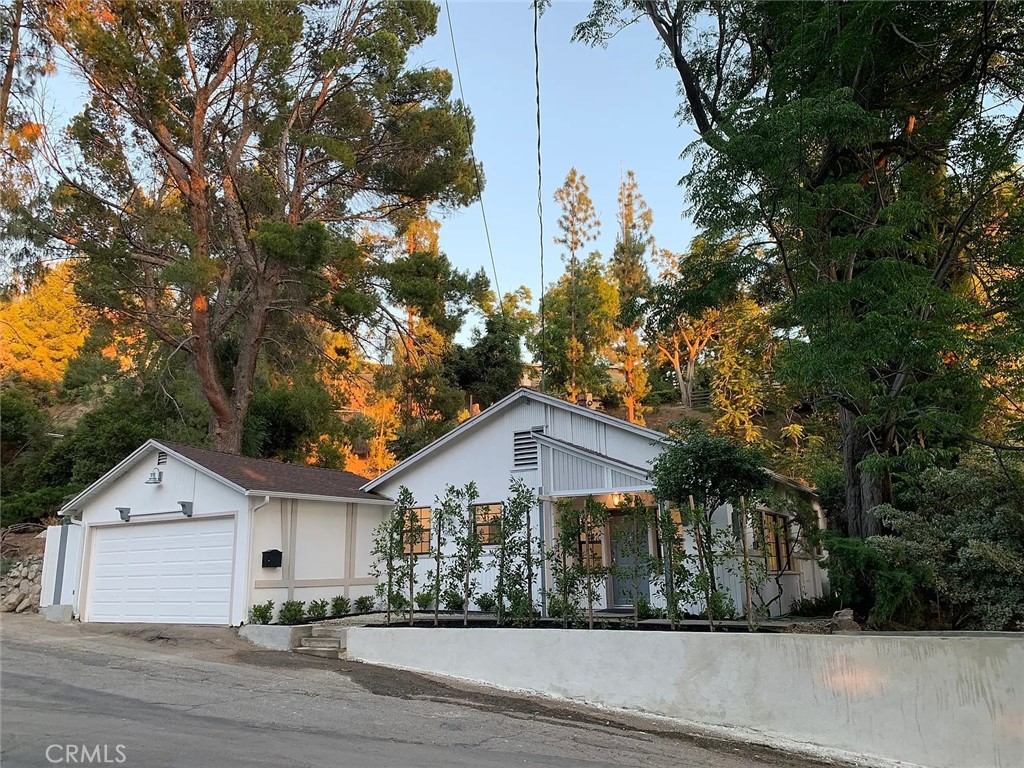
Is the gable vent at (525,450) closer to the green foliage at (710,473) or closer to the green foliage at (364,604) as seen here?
the green foliage at (364,604)

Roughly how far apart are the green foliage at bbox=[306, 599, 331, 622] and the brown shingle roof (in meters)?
2.09

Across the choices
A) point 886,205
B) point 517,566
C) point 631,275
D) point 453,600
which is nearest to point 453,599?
point 453,600

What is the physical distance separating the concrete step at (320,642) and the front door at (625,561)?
455cm

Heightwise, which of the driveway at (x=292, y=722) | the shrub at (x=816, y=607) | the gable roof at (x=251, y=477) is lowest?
the driveway at (x=292, y=722)

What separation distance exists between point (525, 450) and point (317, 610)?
16.4 ft

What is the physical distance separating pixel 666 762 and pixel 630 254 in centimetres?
3008

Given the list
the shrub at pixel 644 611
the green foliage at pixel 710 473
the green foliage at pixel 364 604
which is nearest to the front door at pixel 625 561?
the shrub at pixel 644 611

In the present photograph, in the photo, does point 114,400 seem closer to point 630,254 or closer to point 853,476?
point 853,476

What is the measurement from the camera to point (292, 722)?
22.0ft

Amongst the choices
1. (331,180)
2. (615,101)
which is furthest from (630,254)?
(615,101)

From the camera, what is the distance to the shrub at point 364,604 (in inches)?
551

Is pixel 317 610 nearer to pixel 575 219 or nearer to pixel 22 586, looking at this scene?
pixel 22 586

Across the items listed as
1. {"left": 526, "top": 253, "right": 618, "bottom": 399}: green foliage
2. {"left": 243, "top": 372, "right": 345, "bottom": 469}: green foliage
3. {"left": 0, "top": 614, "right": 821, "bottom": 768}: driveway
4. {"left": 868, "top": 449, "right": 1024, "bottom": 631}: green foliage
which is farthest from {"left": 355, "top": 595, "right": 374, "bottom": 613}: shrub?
{"left": 526, "top": 253, "right": 618, "bottom": 399}: green foliage

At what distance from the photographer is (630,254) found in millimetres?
34188
